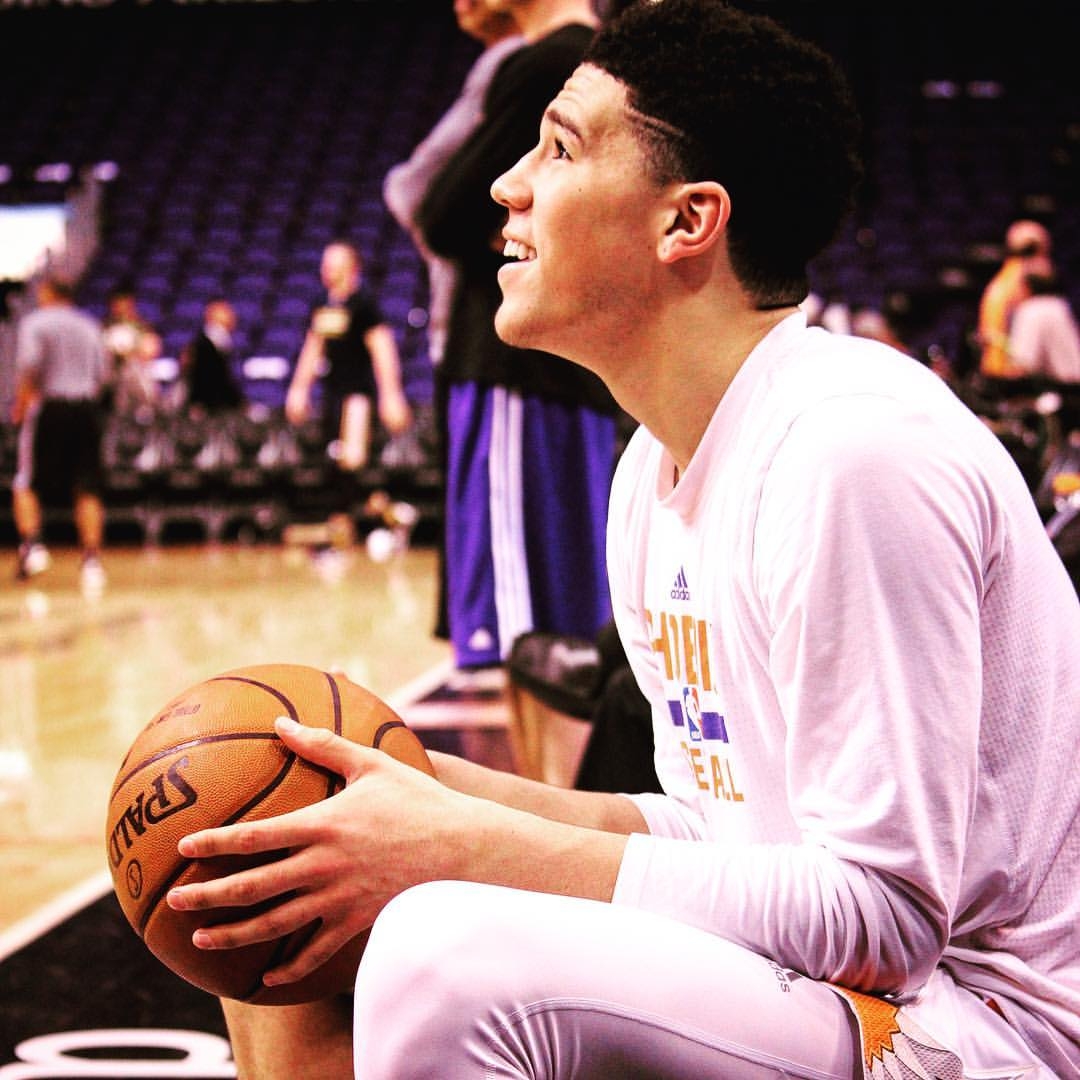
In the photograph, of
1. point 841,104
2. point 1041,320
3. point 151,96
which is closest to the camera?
point 841,104

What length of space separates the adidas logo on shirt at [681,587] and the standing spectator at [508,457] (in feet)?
6.12

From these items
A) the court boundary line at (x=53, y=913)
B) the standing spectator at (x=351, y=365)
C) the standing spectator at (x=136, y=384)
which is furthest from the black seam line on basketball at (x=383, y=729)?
the standing spectator at (x=136, y=384)

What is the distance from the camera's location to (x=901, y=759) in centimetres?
113

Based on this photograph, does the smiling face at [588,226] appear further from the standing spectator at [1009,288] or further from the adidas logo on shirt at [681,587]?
the standing spectator at [1009,288]

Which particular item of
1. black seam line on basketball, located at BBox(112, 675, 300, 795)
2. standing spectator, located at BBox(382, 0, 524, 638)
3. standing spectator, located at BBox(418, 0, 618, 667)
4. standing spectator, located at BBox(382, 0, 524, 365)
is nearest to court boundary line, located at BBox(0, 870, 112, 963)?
standing spectator, located at BBox(418, 0, 618, 667)

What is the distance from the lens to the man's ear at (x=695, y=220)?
1.39m

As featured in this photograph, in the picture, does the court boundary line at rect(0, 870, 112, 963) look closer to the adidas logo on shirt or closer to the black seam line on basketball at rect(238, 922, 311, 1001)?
the black seam line on basketball at rect(238, 922, 311, 1001)

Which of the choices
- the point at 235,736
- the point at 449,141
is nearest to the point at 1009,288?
the point at 449,141

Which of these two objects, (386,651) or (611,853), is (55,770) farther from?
(611,853)

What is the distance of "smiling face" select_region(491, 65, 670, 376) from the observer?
4.72 feet

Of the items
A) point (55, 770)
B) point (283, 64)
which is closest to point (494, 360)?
point (55, 770)

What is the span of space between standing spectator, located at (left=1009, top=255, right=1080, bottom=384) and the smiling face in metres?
5.64

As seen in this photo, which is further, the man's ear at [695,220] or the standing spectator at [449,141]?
the standing spectator at [449,141]

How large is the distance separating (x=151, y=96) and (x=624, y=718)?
17369mm
